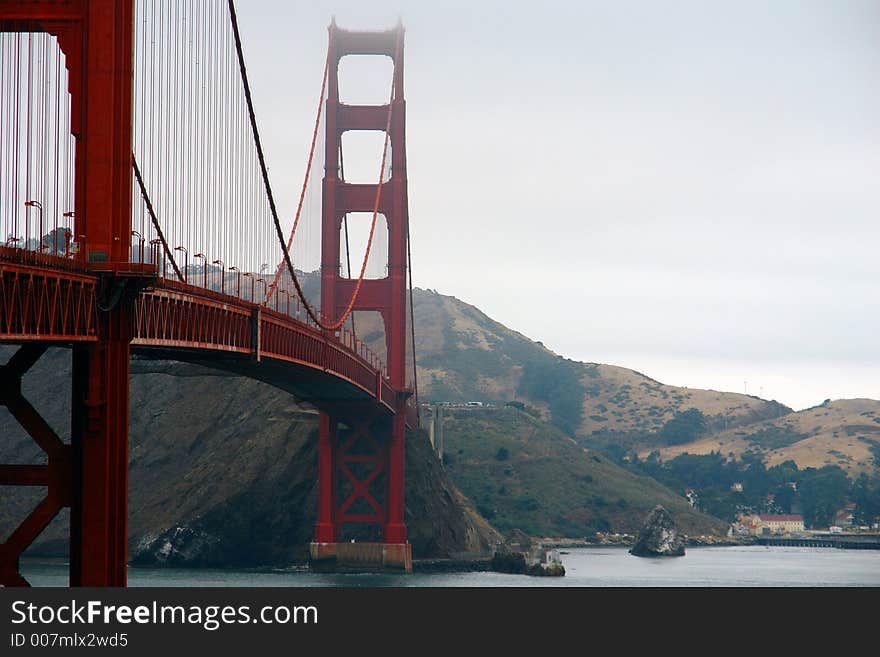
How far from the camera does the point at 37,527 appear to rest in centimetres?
3509

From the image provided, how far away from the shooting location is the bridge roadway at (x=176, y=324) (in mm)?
31656

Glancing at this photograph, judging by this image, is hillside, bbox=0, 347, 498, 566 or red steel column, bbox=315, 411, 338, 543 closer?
red steel column, bbox=315, 411, 338, 543

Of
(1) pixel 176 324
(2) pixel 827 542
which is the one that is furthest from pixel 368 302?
(2) pixel 827 542

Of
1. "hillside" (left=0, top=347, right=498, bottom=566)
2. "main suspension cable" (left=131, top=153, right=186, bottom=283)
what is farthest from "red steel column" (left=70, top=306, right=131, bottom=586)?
"hillside" (left=0, top=347, right=498, bottom=566)

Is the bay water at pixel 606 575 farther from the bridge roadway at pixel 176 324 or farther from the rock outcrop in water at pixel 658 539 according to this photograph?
the bridge roadway at pixel 176 324

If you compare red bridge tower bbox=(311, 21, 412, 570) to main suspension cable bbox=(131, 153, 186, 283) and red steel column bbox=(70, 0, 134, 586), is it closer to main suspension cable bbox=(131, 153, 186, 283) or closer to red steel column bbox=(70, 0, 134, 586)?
main suspension cable bbox=(131, 153, 186, 283)

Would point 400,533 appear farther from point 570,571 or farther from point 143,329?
point 143,329

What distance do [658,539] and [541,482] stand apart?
21.3 meters

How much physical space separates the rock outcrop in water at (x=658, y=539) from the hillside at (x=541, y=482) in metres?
11.8

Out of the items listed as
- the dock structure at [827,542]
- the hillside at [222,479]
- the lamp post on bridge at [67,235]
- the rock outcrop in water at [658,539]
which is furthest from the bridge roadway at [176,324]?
the dock structure at [827,542]

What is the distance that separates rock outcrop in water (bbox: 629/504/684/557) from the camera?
471 feet

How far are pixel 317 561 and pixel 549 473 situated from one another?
228 ft

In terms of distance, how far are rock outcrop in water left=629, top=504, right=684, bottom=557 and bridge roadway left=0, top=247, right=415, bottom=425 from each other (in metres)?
71.0
